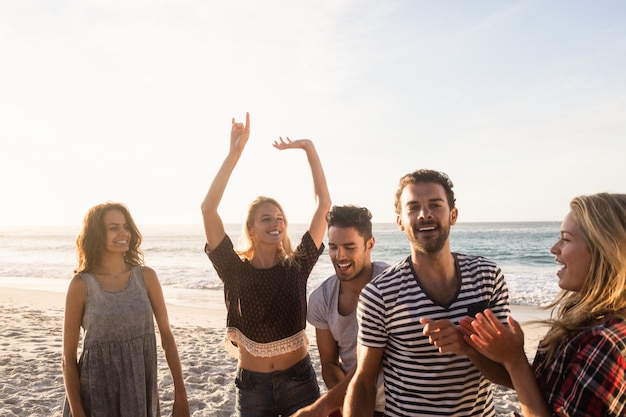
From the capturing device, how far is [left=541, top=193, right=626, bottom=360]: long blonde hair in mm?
2105

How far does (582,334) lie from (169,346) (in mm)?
2914

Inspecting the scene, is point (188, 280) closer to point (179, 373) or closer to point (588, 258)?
point (179, 373)

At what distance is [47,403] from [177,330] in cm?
479

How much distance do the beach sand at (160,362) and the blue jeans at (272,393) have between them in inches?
117

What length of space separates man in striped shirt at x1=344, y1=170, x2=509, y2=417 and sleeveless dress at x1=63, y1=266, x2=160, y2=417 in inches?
69.4

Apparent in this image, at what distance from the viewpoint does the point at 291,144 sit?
440 cm

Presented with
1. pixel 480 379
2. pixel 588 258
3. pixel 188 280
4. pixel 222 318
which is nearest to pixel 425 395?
pixel 480 379

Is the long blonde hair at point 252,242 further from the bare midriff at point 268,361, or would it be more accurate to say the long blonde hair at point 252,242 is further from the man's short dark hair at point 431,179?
the man's short dark hair at point 431,179

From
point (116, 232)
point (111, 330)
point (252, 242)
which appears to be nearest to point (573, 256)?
point (252, 242)

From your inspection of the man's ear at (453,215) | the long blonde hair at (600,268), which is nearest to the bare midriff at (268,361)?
the man's ear at (453,215)

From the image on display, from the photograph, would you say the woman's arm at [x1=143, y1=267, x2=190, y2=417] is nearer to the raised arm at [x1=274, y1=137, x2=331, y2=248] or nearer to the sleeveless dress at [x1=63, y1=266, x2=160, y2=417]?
the sleeveless dress at [x1=63, y1=266, x2=160, y2=417]

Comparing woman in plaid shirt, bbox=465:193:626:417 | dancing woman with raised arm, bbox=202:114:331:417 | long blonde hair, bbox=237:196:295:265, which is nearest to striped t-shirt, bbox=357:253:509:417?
woman in plaid shirt, bbox=465:193:626:417

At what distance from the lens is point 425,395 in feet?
8.32

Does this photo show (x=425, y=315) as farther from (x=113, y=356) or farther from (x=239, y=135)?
(x=113, y=356)
